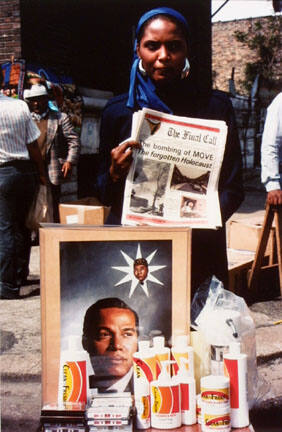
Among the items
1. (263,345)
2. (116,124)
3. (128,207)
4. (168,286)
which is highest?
(116,124)

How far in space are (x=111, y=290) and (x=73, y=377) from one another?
32cm

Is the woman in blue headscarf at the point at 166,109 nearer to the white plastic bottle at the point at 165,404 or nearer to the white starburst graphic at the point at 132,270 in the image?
the white starburst graphic at the point at 132,270

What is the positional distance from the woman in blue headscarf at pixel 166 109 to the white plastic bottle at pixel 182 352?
1.23ft

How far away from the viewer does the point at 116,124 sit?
100 inches

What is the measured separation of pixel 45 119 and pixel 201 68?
622 cm

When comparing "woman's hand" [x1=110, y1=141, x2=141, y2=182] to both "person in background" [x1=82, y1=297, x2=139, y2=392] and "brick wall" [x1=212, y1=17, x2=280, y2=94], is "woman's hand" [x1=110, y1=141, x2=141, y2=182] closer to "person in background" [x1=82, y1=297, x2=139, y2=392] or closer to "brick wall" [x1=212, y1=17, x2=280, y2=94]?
"person in background" [x1=82, y1=297, x2=139, y2=392]

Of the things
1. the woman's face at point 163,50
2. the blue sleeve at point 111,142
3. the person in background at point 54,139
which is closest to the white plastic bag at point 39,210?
the person in background at point 54,139

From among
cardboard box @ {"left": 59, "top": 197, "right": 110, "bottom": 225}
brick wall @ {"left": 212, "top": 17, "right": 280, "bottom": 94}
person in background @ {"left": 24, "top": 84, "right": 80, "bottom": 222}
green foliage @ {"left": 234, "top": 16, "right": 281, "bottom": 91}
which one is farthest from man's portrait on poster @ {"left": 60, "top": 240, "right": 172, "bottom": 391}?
brick wall @ {"left": 212, "top": 17, "right": 280, "bottom": 94}

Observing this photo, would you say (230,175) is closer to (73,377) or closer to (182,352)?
(182,352)

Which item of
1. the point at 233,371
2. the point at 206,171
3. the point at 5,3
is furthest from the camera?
the point at 5,3

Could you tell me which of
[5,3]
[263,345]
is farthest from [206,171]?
[5,3]

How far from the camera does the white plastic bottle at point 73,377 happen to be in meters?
2.16

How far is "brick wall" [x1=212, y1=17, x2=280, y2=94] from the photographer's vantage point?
31.2 metres

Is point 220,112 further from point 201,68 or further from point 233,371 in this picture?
point 201,68
